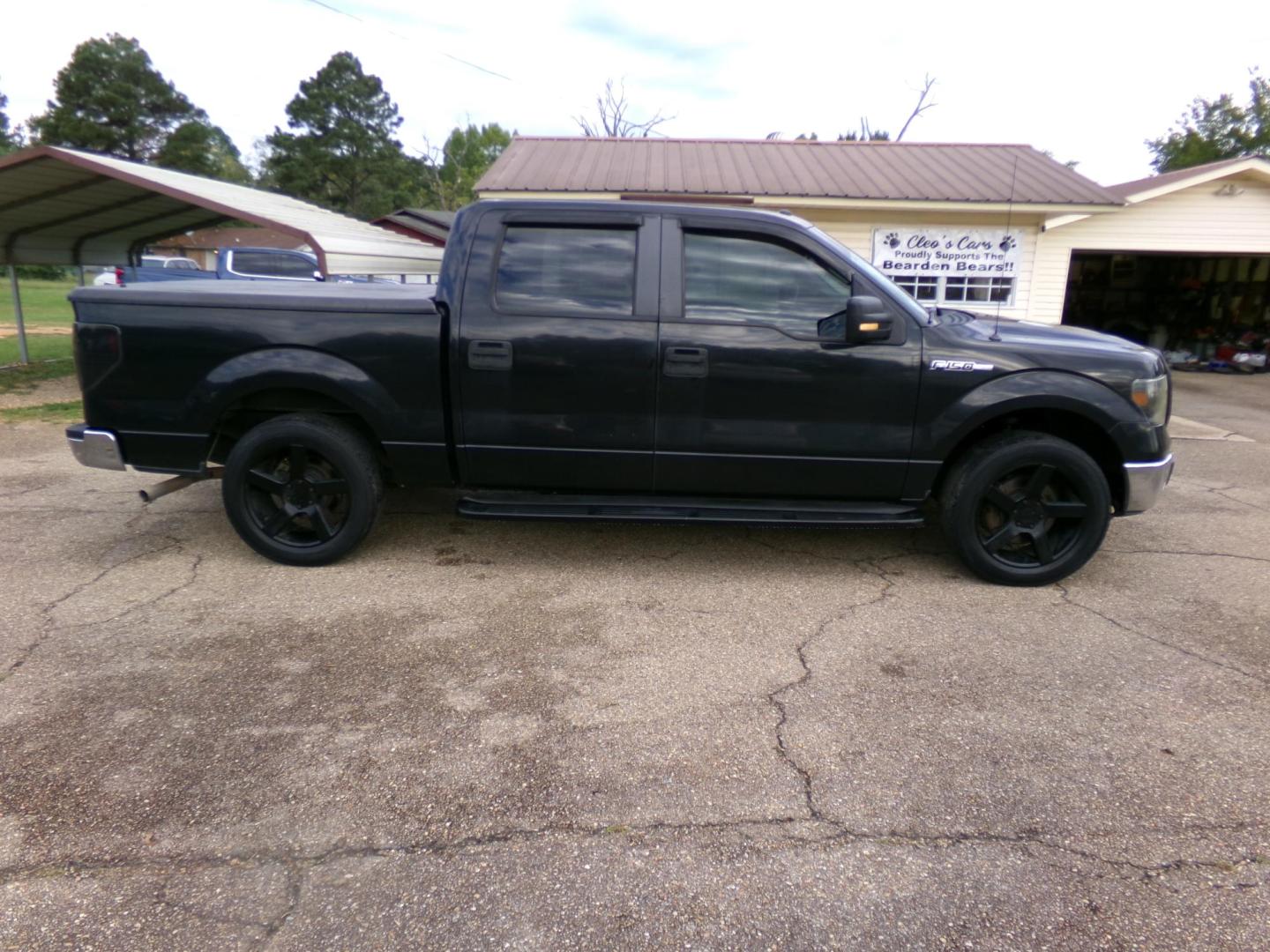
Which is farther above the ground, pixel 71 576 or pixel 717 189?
pixel 717 189

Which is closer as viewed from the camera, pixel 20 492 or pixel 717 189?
pixel 20 492

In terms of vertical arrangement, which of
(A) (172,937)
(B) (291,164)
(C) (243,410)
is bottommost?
(A) (172,937)

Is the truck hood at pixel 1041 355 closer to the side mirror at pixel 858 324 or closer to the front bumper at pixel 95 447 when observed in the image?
the side mirror at pixel 858 324

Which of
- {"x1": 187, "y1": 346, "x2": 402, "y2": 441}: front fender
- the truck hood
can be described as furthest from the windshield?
{"x1": 187, "y1": 346, "x2": 402, "y2": 441}: front fender

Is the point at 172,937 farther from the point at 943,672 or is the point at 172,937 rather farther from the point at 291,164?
the point at 291,164

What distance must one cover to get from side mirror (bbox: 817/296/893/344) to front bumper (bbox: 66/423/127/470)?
385 centimetres

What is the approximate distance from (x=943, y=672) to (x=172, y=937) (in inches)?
115

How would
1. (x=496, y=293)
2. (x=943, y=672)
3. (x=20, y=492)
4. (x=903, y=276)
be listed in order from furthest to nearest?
(x=903, y=276) < (x=20, y=492) < (x=496, y=293) < (x=943, y=672)

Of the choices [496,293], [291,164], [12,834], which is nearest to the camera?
[12,834]

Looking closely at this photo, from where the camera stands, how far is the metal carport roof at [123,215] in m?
8.63

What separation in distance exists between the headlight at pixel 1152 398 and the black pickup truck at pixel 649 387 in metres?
0.02

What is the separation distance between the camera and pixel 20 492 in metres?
5.93

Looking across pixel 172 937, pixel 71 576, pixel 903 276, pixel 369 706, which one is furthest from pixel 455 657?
pixel 903 276

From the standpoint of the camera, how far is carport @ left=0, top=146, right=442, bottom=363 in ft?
28.3
